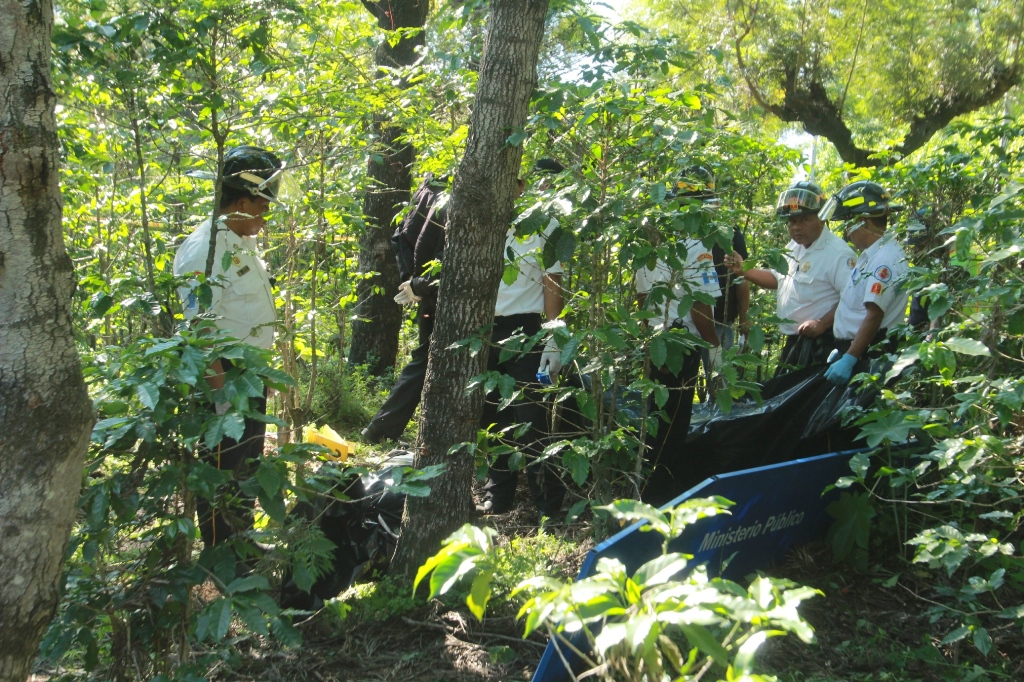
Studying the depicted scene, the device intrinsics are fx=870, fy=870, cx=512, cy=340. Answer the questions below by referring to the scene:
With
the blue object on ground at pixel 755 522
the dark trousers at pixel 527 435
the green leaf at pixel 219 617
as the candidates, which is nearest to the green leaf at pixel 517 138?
the blue object on ground at pixel 755 522

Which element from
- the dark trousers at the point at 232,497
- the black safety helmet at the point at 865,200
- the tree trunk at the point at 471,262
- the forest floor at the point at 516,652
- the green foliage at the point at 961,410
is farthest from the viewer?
the black safety helmet at the point at 865,200

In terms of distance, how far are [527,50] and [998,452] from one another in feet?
7.49

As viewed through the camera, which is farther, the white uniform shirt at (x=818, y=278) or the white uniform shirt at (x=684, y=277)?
the white uniform shirt at (x=818, y=278)

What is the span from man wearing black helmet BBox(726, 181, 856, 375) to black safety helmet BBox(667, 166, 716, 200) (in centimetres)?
173

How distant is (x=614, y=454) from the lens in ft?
11.7

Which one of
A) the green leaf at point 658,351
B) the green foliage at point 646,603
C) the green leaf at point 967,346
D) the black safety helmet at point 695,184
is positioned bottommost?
the green foliage at point 646,603

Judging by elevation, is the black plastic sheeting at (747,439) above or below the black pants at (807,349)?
below

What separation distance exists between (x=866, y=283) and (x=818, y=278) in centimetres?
53

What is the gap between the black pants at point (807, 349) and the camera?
5.36 m

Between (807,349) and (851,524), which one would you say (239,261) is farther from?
(807,349)

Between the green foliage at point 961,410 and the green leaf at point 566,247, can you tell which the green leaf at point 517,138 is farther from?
the green foliage at point 961,410

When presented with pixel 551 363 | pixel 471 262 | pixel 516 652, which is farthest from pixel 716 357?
pixel 516 652

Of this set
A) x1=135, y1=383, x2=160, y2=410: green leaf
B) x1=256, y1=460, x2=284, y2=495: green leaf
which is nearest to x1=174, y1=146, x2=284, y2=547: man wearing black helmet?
x1=256, y1=460, x2=284, y2=495: green leaf

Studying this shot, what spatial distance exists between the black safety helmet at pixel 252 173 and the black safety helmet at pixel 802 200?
9.96 ft
